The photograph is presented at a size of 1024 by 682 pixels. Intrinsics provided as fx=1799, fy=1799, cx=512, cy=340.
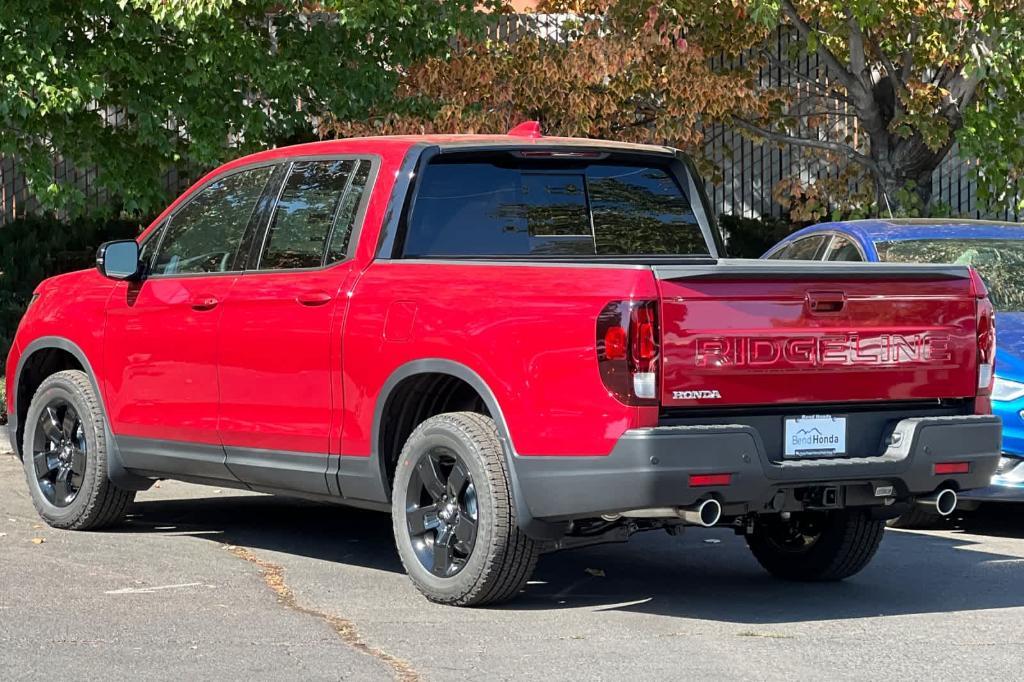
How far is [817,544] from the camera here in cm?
839

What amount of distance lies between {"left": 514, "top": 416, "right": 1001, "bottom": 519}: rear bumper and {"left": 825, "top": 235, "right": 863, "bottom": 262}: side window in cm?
370

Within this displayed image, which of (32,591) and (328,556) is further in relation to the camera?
(328,556)

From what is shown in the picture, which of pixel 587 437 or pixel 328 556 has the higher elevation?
pixel 587 437

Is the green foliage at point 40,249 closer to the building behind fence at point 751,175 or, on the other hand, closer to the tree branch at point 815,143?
the building behind fence at point 751,175

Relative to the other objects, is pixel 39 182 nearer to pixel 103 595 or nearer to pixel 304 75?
pixel 304 75

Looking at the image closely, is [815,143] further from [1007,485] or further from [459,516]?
[459,516]

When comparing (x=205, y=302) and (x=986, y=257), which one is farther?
(x=986, y=257)

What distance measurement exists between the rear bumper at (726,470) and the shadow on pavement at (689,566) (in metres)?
0.68

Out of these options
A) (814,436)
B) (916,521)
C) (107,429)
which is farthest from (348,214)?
(916,521)

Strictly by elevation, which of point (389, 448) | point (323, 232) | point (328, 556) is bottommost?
point (328, 556)

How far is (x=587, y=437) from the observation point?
6.80 meters

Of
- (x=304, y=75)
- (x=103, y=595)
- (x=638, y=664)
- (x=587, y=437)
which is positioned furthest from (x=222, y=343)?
(x=304, y=75)

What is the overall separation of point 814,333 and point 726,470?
71 cm

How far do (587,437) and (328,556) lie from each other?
8.33 feet
